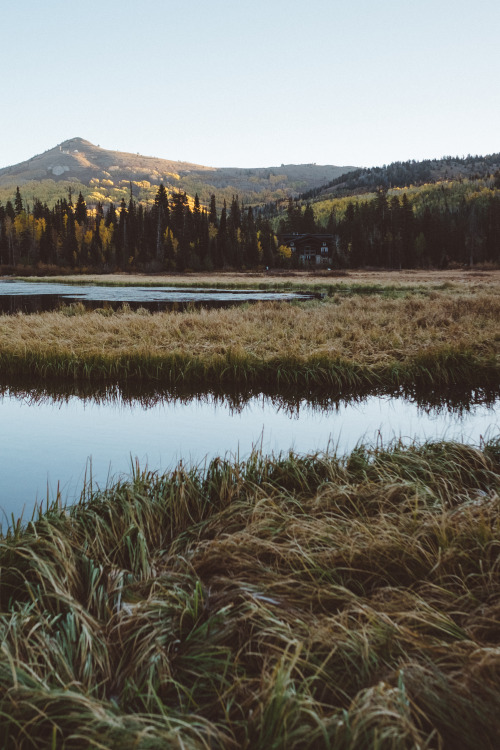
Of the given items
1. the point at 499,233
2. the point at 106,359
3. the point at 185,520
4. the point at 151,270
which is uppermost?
the point at 499,233

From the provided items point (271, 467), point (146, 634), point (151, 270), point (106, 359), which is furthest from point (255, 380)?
point (151, 270)

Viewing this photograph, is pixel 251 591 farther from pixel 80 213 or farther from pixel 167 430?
pixel 80 213

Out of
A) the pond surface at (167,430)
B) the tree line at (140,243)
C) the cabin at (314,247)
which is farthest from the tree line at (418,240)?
the pond surface at (167,430)

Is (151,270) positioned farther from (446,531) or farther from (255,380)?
(446,531)

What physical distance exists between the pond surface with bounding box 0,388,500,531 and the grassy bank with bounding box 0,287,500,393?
1.35 meters

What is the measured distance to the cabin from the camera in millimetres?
95688

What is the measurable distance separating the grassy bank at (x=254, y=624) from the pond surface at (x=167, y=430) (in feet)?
4.21

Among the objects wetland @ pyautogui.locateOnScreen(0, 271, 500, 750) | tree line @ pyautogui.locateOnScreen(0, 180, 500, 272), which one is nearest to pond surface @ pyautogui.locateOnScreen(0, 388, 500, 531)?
wetland @ pyautogui.locateOnScreen(0, 271, 500, 750)

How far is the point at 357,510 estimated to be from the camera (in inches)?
154

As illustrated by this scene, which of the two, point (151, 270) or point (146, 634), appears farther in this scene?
point (151, 270)

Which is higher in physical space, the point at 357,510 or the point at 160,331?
the point at 160,331

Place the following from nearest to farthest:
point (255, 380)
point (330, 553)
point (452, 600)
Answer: point (452, 600), point (330, 553), point (255, 380)

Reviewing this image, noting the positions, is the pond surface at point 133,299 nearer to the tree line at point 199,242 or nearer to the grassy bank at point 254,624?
the grassy bank at point 254,624

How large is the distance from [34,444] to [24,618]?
4.59 m
